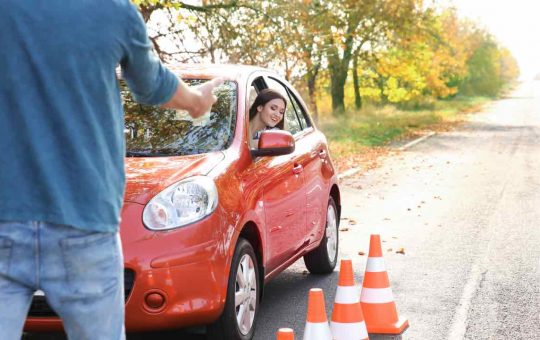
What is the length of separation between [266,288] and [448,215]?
14.2ft

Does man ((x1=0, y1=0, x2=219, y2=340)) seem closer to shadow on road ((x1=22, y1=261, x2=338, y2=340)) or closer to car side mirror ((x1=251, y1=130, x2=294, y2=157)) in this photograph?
shadow on road ((x1=22, y1=261, x2=338, y2=340))

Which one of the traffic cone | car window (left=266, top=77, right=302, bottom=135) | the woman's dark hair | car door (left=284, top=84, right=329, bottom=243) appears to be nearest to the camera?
the traffic cone

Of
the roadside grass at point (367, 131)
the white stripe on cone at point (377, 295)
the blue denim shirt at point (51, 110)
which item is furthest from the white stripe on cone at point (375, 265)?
the roadside grass at point (367, 131)

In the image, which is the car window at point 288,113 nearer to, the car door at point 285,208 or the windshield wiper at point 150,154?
the car door at point 285,208

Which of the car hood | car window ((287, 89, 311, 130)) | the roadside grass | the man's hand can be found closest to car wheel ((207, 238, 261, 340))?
the car hood

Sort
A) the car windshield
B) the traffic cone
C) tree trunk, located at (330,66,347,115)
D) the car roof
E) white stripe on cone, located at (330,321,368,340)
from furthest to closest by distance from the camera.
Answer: tree trunk, located at (330,66,347,115), the car roof, the car windshield, white stripe on cone, located at (330,321,368,340), the traffic cone

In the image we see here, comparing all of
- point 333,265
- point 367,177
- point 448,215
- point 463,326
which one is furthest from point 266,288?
point 367,177

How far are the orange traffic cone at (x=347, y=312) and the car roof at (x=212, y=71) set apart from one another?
172cm

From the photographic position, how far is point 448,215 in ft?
37.8

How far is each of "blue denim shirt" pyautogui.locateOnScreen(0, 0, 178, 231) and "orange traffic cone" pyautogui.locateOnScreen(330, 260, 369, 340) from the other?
3258 mm

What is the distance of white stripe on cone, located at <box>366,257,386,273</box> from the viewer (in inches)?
250

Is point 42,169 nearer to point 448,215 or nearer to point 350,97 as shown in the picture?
point 448,215

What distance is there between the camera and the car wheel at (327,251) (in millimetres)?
7898

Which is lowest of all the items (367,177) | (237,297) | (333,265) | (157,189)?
(367,177)
